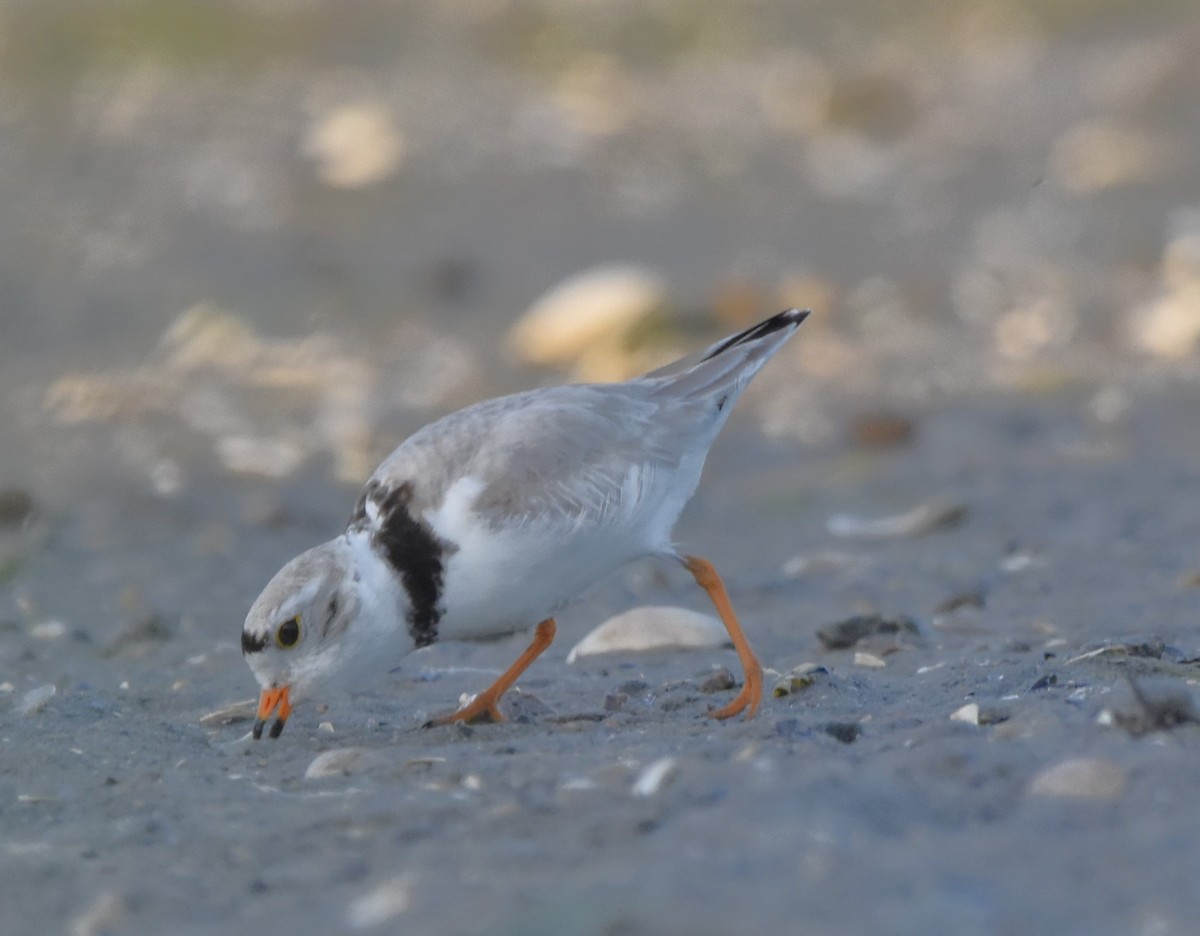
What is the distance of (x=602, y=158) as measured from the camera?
11.1m

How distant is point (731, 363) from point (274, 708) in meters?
1.69

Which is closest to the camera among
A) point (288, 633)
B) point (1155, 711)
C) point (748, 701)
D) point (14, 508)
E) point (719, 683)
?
point (1155, 711)

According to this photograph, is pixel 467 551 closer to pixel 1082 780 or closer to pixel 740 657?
pixel 740 657

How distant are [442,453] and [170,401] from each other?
463 cm

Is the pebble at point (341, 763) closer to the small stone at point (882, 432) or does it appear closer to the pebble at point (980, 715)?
the pebble at point (980, 715)

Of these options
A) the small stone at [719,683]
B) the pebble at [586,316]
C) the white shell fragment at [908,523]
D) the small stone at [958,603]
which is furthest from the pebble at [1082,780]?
the pebble at [586,316]

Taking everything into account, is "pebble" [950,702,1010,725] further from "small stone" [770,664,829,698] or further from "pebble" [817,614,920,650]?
"pebble" [817,614,920,650]

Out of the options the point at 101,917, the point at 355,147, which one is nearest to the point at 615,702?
the point at 101,917

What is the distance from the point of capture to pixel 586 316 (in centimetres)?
875

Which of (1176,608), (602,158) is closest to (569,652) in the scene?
(1176,608)

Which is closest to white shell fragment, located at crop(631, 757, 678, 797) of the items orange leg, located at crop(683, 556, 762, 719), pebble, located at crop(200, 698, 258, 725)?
orange leg, located at crop(683, 556, 762, 719)

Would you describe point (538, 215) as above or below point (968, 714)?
above

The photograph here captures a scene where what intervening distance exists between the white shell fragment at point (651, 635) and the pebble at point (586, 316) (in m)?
3.67

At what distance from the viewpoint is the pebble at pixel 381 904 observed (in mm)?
2633
